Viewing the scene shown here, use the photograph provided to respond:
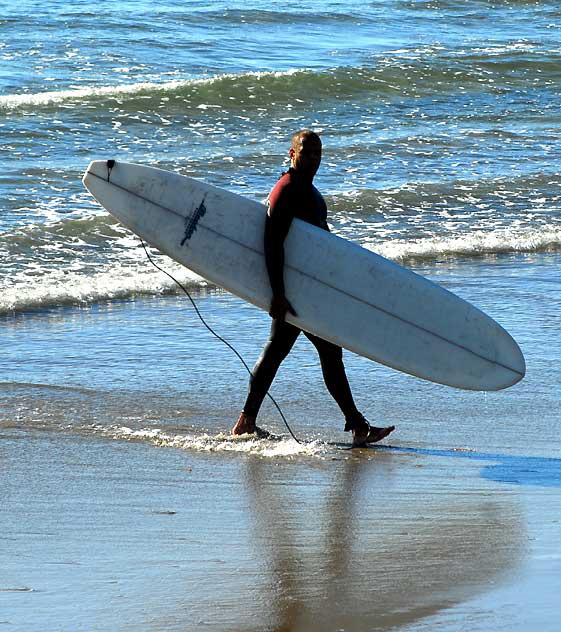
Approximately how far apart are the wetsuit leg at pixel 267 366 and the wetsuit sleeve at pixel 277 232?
207 mm

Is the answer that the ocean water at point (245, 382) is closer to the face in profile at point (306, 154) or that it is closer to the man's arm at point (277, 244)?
the man's arm at point (277, 244)

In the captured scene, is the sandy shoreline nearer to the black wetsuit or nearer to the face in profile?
the black wetsuit

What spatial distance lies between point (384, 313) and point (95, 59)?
44.0 ft

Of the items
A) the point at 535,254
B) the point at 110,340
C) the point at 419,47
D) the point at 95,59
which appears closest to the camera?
the point at 110,340

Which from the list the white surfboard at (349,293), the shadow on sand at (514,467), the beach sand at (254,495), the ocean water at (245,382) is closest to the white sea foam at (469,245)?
the ocean water at (245,382)

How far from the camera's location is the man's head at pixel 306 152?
5.43m

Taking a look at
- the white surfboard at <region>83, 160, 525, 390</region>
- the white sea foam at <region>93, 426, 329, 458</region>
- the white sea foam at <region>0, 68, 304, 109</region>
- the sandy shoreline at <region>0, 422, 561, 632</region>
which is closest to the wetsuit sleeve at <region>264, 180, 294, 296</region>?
the white surfboard at <region>83, 160, 525, 390</region>

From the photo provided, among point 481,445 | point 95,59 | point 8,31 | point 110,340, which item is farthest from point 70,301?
point 8,31

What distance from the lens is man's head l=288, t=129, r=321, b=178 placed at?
543 centimetres

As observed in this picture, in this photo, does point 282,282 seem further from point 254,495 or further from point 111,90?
point 111,90

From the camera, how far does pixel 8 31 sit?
1962 cm

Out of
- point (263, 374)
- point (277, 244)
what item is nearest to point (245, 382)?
point (263, 374)

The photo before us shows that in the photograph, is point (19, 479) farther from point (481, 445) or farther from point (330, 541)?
point (481, 445)

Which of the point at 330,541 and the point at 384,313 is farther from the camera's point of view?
the point at 384,313
